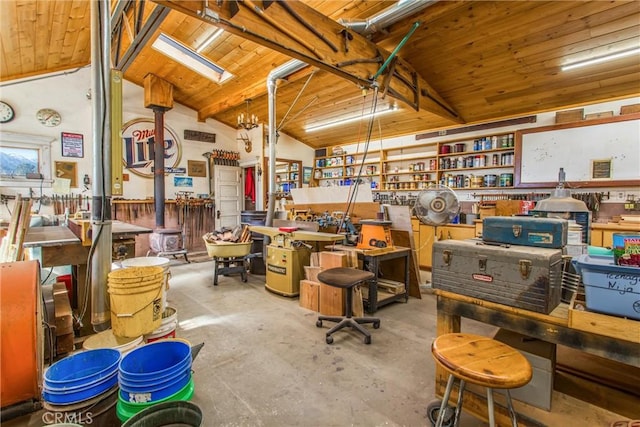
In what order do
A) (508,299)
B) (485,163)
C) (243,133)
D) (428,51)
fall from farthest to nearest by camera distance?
(243,133) → (485,163) → (428,51) → (508,299)

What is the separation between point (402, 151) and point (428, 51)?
2658mm

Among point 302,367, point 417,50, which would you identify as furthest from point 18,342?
point 417,50

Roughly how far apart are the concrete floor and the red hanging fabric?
4675 millimetres

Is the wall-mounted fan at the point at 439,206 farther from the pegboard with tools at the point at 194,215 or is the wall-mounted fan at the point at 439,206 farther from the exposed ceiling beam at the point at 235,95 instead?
the pegboard with tools at the point at 194,215

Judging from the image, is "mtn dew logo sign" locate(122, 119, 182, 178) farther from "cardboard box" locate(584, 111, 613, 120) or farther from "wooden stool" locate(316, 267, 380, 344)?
"cardboard box" locate(584, 111, 613, 120)

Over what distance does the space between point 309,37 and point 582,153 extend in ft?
14.2

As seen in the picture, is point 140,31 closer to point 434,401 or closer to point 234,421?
point 234,421

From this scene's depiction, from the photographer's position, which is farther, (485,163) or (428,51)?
(485,163)

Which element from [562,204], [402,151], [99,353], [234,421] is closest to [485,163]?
[402,151]

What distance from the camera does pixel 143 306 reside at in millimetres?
2068

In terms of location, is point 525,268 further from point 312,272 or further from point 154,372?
point 312,272

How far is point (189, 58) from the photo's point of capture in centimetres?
545

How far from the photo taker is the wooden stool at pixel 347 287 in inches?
101

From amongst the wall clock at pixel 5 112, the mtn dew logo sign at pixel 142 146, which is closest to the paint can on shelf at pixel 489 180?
the mtn dew logo sign at pixel 142 146
